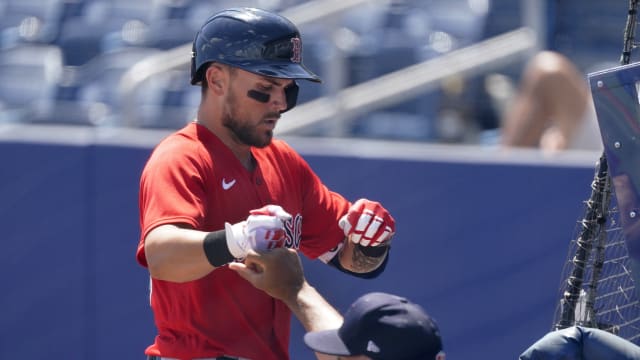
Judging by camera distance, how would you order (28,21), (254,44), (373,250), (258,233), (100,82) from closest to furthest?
(258,233)
(254,44)
(373,250)
(100,82)
(28,21)

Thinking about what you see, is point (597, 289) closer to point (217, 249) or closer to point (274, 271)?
point (274, 271)

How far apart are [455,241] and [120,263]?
1393 mm

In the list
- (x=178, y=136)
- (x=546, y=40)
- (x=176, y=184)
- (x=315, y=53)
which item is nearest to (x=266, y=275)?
(x=176, y=184)

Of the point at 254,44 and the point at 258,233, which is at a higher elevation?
the point at 254,44

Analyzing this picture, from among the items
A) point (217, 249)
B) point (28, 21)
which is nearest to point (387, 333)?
point (217, 249)

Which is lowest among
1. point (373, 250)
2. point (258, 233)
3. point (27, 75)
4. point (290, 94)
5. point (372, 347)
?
point (27, 75)

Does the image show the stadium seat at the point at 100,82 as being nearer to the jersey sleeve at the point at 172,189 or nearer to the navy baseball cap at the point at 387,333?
the jersey sleeve at the point at 172,189

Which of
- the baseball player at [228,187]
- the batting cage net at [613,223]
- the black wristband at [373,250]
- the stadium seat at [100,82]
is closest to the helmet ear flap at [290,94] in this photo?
the baseball player at [228,187]

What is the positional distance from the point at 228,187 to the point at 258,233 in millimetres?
476

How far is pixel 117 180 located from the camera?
4.92 m

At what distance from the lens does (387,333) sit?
7.63 ft

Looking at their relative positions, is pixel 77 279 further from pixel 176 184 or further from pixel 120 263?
pixel 176 184

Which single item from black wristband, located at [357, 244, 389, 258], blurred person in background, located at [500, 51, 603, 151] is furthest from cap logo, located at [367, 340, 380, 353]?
blurred person in background, located at [500, 51, 603, 151]

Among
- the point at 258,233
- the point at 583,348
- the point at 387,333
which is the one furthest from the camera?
the point at 258,233
